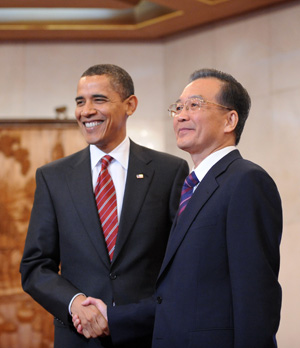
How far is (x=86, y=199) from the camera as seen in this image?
255cm

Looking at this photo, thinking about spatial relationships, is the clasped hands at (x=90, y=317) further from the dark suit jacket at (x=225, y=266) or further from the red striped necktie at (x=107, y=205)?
the dark suit jacket at (x=225, y=266)

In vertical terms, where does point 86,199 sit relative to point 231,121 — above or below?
below

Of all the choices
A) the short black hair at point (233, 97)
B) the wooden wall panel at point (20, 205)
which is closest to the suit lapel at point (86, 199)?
the short black hair at point (233, 97)

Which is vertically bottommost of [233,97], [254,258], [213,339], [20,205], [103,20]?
[20,205]

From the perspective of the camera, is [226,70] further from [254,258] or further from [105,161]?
[254,258]

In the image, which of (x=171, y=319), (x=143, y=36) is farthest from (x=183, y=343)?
(x=143, y=36)

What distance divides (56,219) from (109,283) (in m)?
0.39

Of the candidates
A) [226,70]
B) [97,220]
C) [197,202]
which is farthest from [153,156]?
[226,70]

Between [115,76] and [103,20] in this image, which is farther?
[103,20]

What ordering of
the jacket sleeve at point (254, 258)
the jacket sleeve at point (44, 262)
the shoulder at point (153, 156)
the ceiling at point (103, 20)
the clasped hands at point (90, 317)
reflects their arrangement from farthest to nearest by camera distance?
the ceiling at point (103, 20) → the shoulder at point (153, 156) → the jacket sleeve at point (44, 262) → the clasped hands at point (90, 317) → the jacket sleeve at point (254, 258)

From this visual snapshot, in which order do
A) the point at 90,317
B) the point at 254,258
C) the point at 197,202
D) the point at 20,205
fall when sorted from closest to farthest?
the point at 254,258 < the point at 197,202 < the point at 90,317 < the point at 20,205

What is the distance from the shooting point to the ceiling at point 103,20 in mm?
5355

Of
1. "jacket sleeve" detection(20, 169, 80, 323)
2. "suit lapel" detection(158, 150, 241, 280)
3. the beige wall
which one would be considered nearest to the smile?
"jacket sleeve" detection(20, 169, 80, 323)

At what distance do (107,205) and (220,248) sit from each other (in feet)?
2.65
